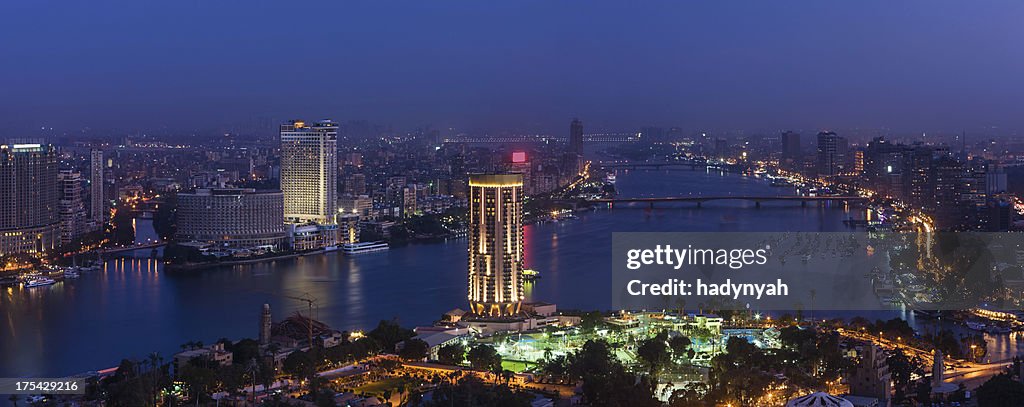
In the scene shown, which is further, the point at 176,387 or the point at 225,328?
the point at 225,328

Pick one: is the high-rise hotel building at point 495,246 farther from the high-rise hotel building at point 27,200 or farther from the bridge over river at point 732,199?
the bridge over river at point 732,199

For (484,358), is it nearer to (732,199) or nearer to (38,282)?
(38,282)

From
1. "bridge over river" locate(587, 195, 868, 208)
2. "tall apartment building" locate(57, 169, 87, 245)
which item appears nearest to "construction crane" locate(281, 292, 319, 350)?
"tall apartment building" locate(57, 169, 87, 245)

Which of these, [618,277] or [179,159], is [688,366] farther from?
[179,159]

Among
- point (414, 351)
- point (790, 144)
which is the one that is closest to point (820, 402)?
point (414, 351)

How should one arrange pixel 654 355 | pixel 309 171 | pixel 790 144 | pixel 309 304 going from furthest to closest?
pixel 790 144
pixel 309 171
pixel 309 304
pixel 654 355

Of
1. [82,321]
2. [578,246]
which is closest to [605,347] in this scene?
[82,321]
